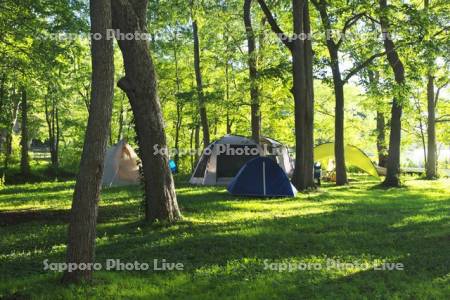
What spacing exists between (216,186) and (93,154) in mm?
→ 13398

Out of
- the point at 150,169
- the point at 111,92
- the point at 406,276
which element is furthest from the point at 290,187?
the point at 111,92

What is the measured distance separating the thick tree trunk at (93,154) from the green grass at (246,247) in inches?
20.5

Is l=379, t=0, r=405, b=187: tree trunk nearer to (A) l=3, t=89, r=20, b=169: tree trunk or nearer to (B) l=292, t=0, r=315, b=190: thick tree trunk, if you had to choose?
(B) l=292, t=0, r=315, b=190: thick tree trunk

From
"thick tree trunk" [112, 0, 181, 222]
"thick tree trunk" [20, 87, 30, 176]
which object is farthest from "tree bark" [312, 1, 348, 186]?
"thick tree trunk" [20, 87, 30, 176]

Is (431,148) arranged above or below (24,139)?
below

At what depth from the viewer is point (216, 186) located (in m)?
19.2

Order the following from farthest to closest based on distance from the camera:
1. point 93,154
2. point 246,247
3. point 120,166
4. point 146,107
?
point 120,166 → point 146,107 → point 246,247 → point 93,154

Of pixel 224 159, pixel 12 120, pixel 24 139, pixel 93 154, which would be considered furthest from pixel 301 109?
pixel 12 120

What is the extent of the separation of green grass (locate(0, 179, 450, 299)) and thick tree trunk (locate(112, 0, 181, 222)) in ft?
1.96

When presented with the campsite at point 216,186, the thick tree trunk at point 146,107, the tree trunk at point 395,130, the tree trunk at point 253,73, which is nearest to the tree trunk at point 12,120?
the campsite at point 216,186

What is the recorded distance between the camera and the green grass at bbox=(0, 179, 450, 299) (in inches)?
235

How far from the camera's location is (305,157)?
54.3 feet

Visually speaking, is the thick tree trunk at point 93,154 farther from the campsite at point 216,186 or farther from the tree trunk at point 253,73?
the tree trunk at point 253,73

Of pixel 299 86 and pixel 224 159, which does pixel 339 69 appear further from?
pixel 224 159
